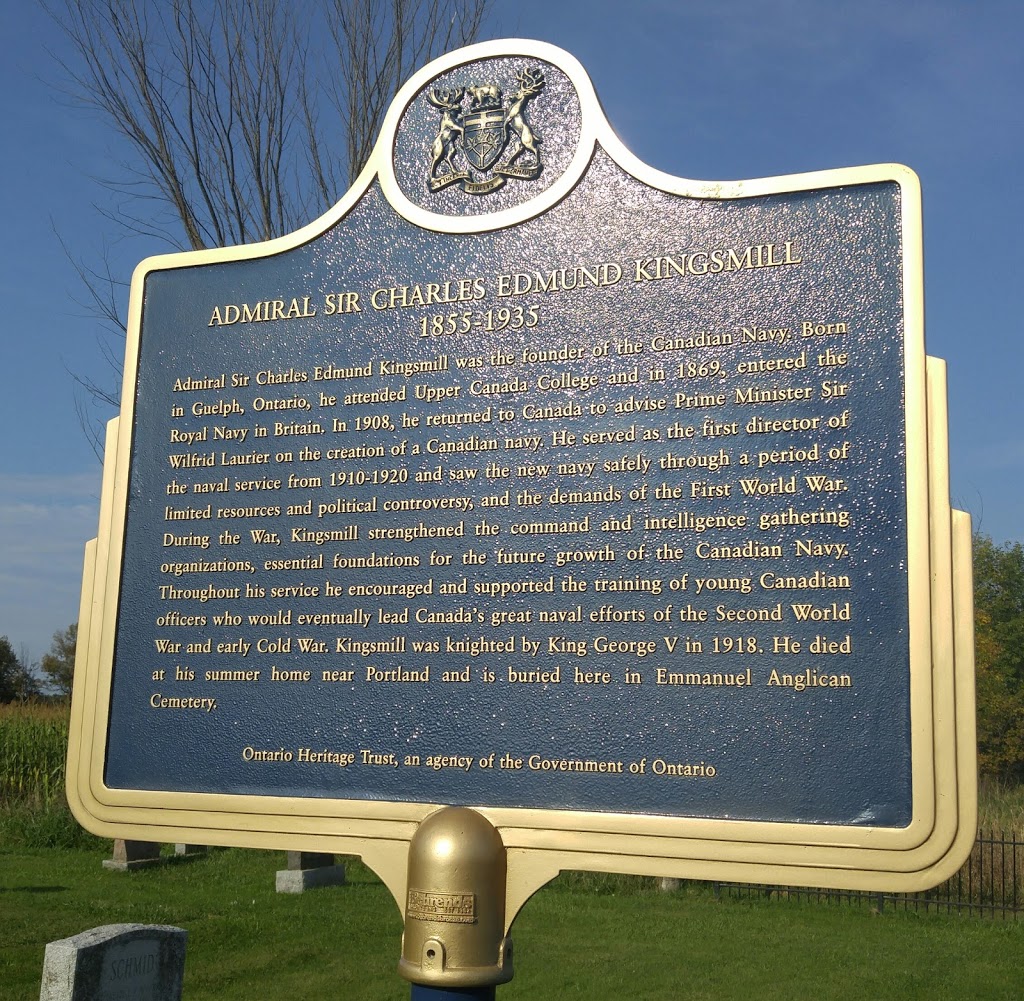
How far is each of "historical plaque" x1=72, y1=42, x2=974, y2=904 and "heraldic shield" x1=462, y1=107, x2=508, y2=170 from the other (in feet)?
0.05

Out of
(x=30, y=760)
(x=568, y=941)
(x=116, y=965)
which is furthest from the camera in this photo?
(x=30, y=760)

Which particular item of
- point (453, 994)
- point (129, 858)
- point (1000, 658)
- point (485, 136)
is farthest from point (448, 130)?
point (1000, 658)

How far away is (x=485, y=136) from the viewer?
4051 mm

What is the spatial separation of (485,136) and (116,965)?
435cm

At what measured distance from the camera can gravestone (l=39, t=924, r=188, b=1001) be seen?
5.00 meters

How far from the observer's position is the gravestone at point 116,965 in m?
5.00

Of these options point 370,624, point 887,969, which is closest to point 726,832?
point 370,624

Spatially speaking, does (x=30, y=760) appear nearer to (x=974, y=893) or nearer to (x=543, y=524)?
(x=974, y=893)

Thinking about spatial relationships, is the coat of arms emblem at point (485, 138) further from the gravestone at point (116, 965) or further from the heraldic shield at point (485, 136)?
the gravestone at point (116, 965)

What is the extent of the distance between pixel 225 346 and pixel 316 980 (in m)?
6.37

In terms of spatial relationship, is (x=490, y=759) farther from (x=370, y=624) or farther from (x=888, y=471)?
(x=888, y=471)

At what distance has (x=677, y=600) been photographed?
346 cm

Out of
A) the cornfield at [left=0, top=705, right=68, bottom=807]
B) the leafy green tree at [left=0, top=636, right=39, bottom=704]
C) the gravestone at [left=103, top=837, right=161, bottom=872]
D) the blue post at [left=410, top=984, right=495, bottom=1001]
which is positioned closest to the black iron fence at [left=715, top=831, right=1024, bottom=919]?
the gravestone at [left=103, top=837, right=161, bottom=872]

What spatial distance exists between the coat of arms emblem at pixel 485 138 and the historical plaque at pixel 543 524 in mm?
13
